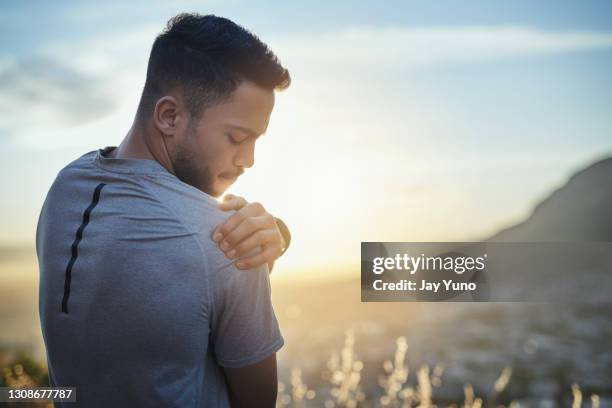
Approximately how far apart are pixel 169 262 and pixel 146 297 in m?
0.11

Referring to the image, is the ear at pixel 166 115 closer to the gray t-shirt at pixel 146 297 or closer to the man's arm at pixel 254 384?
the gray t-shirt at pixel 146 297

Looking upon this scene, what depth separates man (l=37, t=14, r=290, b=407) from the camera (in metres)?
1.58

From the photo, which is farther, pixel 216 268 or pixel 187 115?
pixel 187 115

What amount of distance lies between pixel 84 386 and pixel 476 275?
21.2 ft

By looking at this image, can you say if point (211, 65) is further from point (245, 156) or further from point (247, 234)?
point (247, 234)

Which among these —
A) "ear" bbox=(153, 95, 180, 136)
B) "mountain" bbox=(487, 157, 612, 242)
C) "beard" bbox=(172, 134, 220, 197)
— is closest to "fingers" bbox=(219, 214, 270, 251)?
"beard" bbox=(172, 134, 220, 197)

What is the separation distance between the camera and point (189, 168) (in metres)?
1.96

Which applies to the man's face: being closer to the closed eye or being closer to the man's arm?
the closed eye

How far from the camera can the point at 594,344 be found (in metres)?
19.2

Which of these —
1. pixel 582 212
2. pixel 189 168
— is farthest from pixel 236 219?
pixel 582 212

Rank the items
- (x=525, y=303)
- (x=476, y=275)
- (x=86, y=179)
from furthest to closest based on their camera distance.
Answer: (x=525, y=303), (x=476, y=275), (x=86, y=179)

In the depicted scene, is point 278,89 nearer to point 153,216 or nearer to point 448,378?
point 153,216

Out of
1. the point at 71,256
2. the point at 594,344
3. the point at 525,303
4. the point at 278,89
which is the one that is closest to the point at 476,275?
the point at 278,89

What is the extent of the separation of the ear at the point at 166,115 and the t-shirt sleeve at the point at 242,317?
56cm
